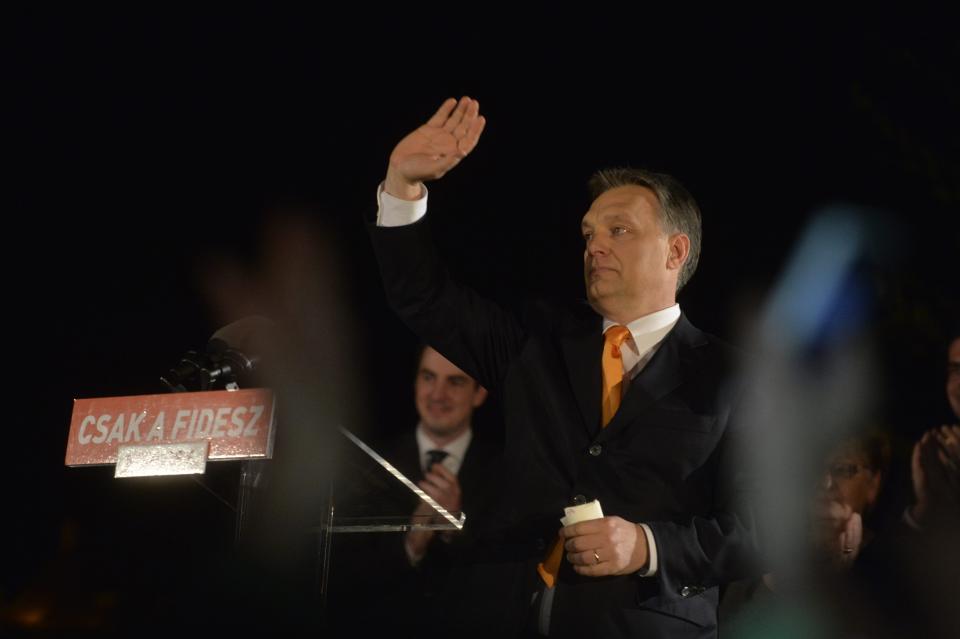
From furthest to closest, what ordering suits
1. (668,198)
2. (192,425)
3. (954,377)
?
(954,377)
(668,198)
(192,425)

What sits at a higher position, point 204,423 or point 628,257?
point 628,257

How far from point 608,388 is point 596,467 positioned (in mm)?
206

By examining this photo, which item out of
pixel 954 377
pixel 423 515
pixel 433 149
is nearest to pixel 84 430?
pixel 423 515

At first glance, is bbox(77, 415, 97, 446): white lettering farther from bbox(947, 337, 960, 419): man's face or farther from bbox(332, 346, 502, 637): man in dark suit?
bbox(947, 337, 960, 419): man's face

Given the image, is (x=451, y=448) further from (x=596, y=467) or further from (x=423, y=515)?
(x=423, y=515)

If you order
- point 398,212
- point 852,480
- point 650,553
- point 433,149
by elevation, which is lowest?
point 650,553

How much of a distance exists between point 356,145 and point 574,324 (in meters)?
2.16

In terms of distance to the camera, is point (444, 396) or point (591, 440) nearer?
point (591, 440)

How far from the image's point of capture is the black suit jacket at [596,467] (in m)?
1.99

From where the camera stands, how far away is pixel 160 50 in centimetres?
420

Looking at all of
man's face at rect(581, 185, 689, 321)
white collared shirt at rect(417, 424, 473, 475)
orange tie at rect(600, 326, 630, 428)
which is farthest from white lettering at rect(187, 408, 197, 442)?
white collared shirt at rect(417, 424, 473, 475)

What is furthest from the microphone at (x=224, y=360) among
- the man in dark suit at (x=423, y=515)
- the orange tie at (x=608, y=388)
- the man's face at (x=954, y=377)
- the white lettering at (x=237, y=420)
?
the man's face at (x=954, y=377)

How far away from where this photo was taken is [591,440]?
6.96 ft

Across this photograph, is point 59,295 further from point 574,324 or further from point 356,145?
point 574,324
